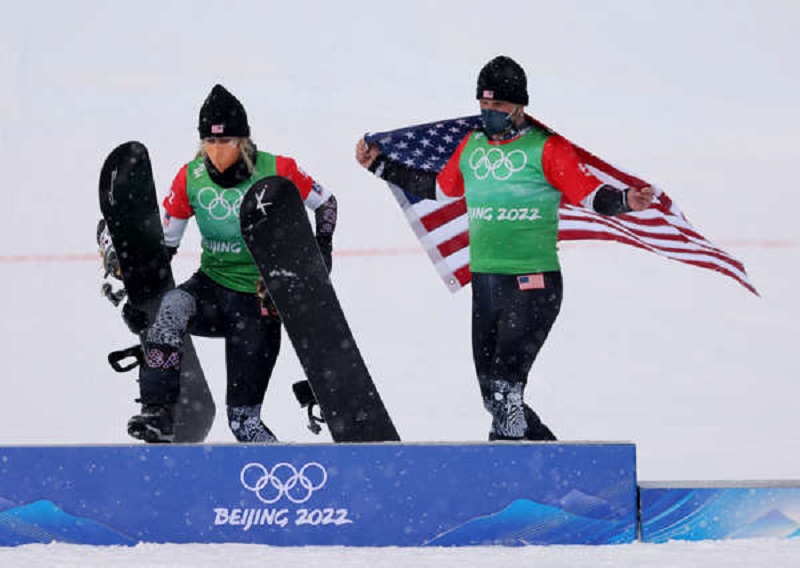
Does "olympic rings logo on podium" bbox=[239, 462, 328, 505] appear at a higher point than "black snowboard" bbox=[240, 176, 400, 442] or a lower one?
lower

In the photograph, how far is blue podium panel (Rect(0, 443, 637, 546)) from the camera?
14.7 ft

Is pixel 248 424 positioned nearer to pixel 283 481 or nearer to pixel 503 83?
pixel 283 481

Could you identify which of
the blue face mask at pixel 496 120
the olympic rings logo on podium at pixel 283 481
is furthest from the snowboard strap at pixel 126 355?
the blue face mask at pixel 496 120

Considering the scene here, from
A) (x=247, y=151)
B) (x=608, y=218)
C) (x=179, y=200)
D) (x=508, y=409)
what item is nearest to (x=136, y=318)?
(x=179, y=200)

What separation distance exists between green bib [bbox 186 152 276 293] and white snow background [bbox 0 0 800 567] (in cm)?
117

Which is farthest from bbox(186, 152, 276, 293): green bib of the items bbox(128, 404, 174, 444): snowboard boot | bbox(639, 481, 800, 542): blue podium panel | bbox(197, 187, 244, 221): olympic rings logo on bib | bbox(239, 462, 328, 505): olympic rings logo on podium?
bbox(639, 481, 800, 542): blue podium panel

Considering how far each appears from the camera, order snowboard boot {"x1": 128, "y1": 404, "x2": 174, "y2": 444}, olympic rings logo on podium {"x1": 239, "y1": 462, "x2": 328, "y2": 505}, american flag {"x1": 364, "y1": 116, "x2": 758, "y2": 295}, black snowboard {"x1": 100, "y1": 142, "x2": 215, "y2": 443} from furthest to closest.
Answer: american flag {"x1": 364, "y1": 116, "x2": 758, "y2": 295} < black snowboard {"x1": 100, "y1": 142, "x2": 215, "y2": 443} < snowboard boot {"x1": 128, "y1": 404, "x2": 174, "y2": 444} < olympic rings logo on podium {"x1": 239, "y1": 462, "x2": 328, "y2": 505}

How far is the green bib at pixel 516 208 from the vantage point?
5.11 m

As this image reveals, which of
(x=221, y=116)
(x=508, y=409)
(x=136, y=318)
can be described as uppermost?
(x=221, y=116)

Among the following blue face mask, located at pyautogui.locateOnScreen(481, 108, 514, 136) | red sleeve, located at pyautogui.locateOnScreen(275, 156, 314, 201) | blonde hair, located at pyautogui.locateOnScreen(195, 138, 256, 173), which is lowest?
red sleeve, located at pyautogui.locateOnScreen(275, 156, 314, 201)

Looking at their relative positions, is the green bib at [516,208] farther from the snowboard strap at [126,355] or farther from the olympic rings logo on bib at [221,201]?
the snowboard strap at [126,355]

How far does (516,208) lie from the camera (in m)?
5.11

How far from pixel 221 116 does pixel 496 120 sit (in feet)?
3.34

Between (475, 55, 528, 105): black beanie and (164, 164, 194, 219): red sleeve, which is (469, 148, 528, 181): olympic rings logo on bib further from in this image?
(164, 164, 194, 219): red sleeve
